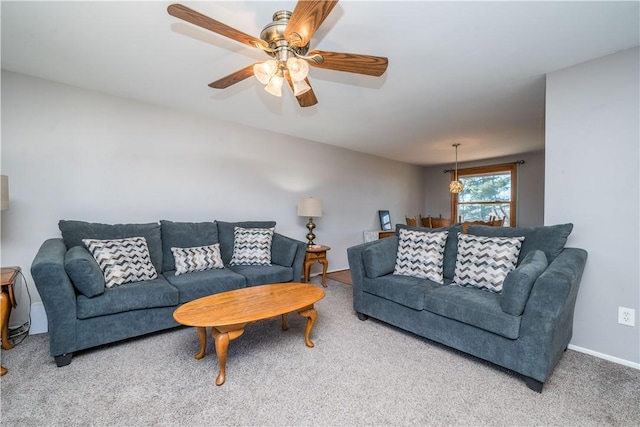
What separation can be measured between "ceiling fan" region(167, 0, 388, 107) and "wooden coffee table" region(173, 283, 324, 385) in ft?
4.76

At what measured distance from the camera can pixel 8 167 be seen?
2.41 metres

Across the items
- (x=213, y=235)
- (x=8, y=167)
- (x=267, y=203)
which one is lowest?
(x=213, y=235)

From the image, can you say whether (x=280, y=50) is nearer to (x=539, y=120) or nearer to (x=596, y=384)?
(x=596, y=384)

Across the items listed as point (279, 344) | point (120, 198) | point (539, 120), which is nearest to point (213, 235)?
point (120, 198)

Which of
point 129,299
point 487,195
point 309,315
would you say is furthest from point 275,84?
point 487,195

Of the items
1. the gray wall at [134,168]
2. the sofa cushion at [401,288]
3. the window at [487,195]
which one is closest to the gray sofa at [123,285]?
the gray wall at [134,168]

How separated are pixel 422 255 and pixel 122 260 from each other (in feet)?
8.77

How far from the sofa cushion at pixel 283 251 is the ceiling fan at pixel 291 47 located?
72.4 inches

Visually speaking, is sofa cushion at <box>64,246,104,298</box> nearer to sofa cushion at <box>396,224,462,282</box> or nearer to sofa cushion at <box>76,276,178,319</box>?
sofa cushion at <box>76,276,178,319</box>

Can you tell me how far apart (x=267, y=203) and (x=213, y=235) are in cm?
106

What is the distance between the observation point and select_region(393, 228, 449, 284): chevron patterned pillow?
102 inches

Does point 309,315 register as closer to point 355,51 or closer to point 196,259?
point 196,259

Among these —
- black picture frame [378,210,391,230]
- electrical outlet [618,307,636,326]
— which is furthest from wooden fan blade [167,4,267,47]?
black picture frame [378,210,391,230]

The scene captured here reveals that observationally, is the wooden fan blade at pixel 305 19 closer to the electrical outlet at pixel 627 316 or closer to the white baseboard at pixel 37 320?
the electrical outlet at pixel 627 316
